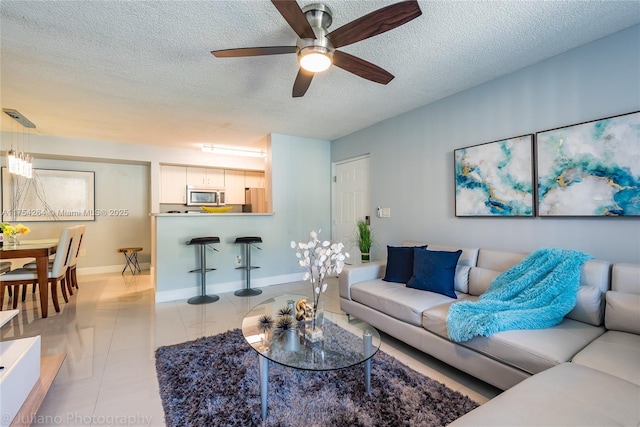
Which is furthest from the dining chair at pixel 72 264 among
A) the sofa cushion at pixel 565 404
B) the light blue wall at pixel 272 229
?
the sofa cushion at pixel 565 404

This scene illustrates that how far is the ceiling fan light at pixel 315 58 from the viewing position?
5.68 feet

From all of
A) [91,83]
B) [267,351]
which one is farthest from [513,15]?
[91,83]

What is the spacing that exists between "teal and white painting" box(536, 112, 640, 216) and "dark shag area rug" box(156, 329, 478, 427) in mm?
1716

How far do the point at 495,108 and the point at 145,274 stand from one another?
239 inches

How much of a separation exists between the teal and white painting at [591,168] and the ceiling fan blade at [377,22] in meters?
1.70

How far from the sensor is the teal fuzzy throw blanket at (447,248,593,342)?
171cm

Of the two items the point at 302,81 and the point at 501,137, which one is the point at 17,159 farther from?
the point at 501,137

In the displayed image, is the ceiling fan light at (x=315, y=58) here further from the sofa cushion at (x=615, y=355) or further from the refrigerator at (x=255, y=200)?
the refrigerator at (x=255, y=200)

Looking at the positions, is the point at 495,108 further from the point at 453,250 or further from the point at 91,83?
the point at 91,83

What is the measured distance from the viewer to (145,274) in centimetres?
533

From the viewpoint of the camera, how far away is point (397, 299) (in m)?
2.32

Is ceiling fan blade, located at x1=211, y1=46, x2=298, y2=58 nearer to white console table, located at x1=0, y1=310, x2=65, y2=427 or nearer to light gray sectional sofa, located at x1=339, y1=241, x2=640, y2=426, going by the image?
white console table, located at x1=0, y1=310, x2=65, y2=427

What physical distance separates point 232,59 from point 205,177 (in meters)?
4.00

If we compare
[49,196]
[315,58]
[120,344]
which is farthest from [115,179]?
[315,58]
